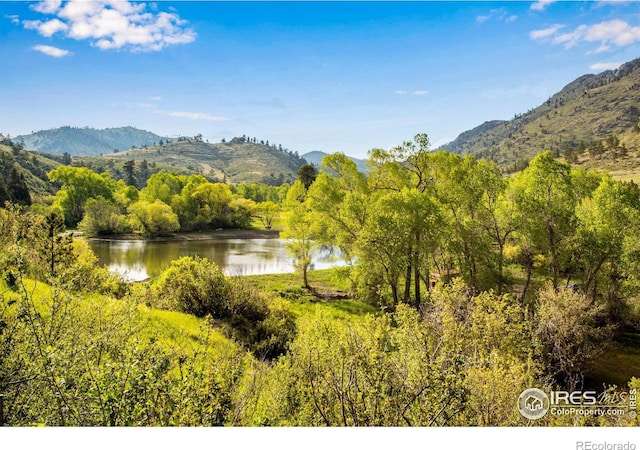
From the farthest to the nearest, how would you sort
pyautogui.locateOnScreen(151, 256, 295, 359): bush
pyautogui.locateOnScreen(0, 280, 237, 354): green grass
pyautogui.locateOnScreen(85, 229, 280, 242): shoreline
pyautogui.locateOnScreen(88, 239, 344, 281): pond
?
1. pyautogui.locateOnScreen(85, 229, 280, 242): shoreline
2. pyautogui.locateOnScreen(88, 239, 344, 281): pond
3. pyautogui.locateOnScreen(151, 256, 295, 359): bush
4. pyautogui.locateOnScreen(0, 280, 237, 354): green grass

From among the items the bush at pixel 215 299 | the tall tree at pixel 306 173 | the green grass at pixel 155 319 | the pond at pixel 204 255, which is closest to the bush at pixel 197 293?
the bush at pixel 215 299

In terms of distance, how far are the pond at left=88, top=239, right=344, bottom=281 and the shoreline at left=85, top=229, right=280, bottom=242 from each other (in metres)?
1.58

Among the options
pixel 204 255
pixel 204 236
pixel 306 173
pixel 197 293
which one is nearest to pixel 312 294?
pixel 197 293

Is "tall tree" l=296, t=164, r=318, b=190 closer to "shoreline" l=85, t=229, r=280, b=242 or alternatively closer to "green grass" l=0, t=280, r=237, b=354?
"shoreline" l=85, t=229, r=280, b=242

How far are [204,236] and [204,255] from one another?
60.1 feet

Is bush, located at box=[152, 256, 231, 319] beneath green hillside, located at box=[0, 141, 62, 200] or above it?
beneath

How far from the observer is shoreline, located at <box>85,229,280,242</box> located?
193 feet

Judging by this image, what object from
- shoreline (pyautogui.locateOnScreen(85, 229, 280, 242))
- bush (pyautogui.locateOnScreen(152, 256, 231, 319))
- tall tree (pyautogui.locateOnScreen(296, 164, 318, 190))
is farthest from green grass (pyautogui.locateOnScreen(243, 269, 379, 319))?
shoreline (pyautogui.locateOnScreen(85, 229, 280, 242))

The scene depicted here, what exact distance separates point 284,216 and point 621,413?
88.0 ft

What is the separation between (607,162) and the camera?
8344 centimetres

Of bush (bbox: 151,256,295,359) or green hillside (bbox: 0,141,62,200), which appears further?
green hillside (bbox: 0,141,62,200)

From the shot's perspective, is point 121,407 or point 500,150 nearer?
point 121,407
